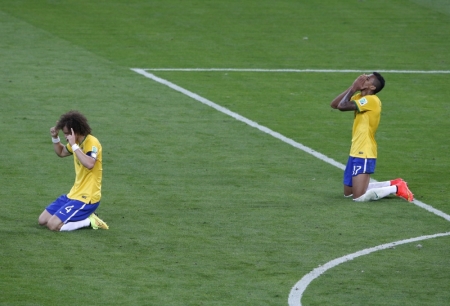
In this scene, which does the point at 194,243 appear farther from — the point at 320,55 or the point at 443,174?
the point at 320,55

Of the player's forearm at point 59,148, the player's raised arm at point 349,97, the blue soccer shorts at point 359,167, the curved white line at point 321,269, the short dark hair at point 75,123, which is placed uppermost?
the player's raised arm at point 349,97

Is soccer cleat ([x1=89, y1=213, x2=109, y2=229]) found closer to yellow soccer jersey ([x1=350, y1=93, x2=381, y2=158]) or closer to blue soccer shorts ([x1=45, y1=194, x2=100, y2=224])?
blue soccer shorts ([x1=45, y1=194, x2=100, y2=224])

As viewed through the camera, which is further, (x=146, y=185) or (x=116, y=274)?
(x=146, y=185)

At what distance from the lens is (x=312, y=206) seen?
44.2ft

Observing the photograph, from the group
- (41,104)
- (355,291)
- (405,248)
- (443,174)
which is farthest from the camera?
(41,104)

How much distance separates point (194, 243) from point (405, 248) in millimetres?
2371

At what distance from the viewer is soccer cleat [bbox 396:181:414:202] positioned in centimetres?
1377

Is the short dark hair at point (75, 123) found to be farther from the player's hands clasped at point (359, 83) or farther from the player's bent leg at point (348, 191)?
the player's bent leg at point (348, 191)

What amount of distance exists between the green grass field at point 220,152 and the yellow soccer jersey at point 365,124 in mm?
695

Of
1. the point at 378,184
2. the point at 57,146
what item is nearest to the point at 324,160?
the point at 378,184

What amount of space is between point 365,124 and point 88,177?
3.93 meters

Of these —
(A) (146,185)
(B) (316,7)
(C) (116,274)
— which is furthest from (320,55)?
(C) (116,274)

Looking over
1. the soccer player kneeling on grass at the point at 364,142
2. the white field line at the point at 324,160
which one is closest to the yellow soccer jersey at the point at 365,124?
the soccer player kneeling on grass at the point at 364,142

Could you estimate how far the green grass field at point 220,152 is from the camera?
10383mm
